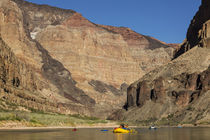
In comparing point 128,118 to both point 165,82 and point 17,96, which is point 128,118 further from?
point 17,96

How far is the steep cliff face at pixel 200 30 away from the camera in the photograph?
155663 millimetres

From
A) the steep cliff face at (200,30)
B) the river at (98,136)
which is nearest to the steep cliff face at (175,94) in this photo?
the steep cliff face at (200,30)

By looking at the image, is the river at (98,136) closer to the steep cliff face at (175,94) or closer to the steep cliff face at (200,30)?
the steep cliff face at (175,94)

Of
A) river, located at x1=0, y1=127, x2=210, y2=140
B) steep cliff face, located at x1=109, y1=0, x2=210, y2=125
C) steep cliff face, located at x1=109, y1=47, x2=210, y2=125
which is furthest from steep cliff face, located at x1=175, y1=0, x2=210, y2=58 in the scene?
river, located at x1=0, y1=127, x2=210, y2=140

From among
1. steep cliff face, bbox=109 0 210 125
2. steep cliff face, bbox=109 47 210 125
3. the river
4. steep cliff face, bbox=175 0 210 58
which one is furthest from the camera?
steep cliff face, bbox=175 0 210 58

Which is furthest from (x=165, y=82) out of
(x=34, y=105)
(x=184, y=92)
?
(x=34, y=105)

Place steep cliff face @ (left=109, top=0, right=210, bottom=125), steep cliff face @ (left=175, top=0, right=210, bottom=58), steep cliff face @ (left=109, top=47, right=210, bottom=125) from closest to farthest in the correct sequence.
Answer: steep cliff face @ (left=109, top=47, right=210, bottom=125)
steep cliff face @ (left=109, top=0, right=210, bottom=125)
steep cliff face @ (left=175, top=0, right=210, bottom=58)

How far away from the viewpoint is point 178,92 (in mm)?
131750

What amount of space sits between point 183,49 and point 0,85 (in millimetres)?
93810

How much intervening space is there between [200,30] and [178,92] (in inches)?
1711

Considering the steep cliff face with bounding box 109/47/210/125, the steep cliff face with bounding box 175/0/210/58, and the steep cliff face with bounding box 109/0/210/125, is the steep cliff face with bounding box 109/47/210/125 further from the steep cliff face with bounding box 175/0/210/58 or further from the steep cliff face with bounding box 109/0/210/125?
the steep cliff face with bounding box 175/0/210/58

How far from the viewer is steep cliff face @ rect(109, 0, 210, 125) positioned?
117750mm

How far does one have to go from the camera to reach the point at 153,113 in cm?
12925

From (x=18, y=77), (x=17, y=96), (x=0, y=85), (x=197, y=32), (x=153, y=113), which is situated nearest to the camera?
(x=0, y=85)
